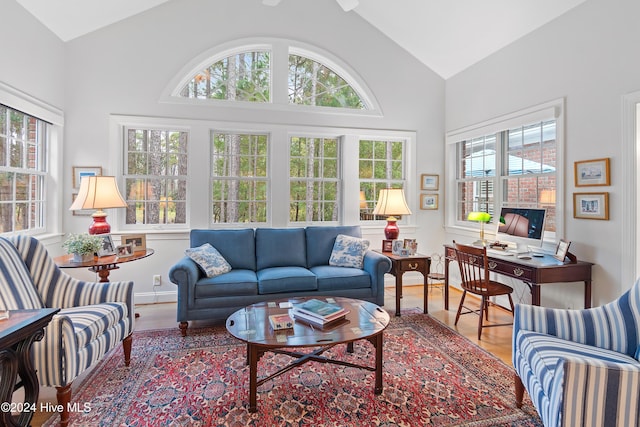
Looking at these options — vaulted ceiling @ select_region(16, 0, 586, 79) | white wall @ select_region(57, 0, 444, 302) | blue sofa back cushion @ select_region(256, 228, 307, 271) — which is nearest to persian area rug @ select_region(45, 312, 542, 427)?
blue sofa back cushion @ select_region(256, 228, 307, 271)

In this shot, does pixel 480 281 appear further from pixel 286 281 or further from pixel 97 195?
pixel 97 195

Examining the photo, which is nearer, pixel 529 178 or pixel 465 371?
pixel 465 371

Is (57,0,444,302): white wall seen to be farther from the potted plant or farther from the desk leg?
the desk leg

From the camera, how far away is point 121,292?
8.73 ft

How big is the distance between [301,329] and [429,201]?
3.53m

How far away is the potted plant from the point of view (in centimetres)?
315

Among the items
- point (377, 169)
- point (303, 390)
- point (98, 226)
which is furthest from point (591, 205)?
point (98, 226)

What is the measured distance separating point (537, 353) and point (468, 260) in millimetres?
1646

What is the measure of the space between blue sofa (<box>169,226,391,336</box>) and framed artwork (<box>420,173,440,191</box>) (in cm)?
145

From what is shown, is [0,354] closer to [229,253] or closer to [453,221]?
[229,253]

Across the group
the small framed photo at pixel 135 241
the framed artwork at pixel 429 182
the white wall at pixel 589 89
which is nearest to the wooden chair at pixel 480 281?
the white wall at pixel 589 89

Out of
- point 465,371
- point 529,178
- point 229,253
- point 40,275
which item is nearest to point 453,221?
point 529,178

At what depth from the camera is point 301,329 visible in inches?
89.7

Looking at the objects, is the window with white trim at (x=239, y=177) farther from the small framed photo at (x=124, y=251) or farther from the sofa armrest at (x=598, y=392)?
the sofa armrest at (x=598, y=392)
